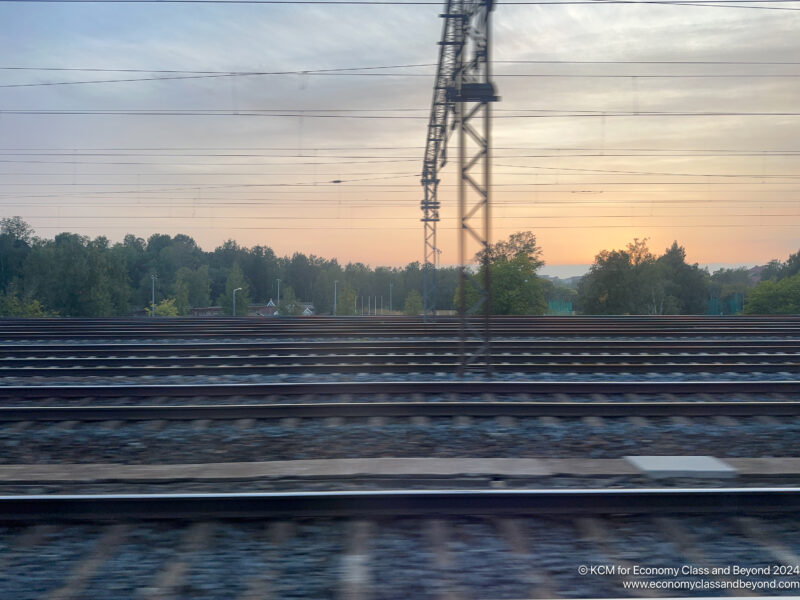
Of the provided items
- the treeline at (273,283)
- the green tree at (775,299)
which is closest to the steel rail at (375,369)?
the treeline at (273,283)

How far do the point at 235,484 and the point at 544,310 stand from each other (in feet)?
153

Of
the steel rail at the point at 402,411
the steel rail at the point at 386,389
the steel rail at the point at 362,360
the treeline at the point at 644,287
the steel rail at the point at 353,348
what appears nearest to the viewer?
the steel rail at the point at 402,411

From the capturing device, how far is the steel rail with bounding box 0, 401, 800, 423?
790cm

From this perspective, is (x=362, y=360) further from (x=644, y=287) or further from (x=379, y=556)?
(x=644, y=287)

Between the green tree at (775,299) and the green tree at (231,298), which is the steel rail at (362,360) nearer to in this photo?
the green tree at (775,299)

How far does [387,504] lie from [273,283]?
297 feet

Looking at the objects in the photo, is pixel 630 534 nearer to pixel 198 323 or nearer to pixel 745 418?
pixel 745 418

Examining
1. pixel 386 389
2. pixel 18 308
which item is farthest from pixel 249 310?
pixel 386 389

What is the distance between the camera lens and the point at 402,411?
802cm

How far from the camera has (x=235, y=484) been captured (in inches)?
208

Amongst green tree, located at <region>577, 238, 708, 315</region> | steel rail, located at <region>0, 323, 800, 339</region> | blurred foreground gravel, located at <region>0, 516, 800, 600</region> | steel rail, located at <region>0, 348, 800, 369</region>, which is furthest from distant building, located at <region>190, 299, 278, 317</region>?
blurred foreground gravel, located at <region>0, 516, 800, 600</region>

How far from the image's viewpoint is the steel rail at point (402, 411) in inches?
311

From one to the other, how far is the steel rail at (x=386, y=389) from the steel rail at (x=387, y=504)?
4.79 meters

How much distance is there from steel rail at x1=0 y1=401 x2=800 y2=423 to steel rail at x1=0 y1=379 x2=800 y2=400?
1.25m
